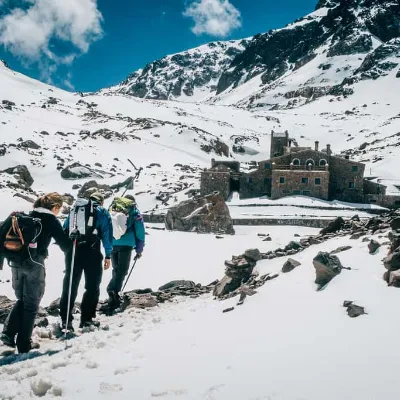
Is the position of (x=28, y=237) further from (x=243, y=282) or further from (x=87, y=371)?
(x=243, y=282)

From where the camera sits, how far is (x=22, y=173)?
49.5 m

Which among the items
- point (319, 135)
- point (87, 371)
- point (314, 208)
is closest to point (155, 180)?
point (314, 208)

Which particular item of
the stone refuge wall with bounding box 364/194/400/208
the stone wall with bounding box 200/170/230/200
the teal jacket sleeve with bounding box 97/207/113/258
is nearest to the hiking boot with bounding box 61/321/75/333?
the teal jacket sleeve with bounding box 97/207/113/258

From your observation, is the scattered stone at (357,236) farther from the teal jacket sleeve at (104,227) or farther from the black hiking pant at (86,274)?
the black hiking pant at (86,274)

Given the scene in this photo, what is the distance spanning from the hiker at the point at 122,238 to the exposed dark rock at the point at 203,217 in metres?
20.9

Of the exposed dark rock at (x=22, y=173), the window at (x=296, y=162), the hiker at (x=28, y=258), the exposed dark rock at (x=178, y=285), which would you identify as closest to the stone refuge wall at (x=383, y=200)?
the window at (x=296, y=162)

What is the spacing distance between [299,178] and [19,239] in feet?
140

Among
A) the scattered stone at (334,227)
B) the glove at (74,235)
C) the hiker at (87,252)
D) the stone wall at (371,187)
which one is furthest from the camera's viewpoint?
the stone wall at (371,187)

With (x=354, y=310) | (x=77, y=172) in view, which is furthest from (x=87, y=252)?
(x=77, y=172)

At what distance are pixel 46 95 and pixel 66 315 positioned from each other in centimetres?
12056

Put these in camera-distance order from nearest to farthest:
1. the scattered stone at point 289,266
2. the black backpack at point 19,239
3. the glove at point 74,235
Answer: the black backpack at point 19,239 → the glove at point 74,235 → the scattered stone at point 289,266

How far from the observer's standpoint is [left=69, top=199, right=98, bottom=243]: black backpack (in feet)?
23.9

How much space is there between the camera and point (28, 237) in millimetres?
6223

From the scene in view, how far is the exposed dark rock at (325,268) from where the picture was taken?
6.89 meters
